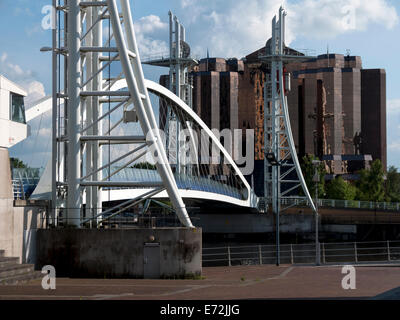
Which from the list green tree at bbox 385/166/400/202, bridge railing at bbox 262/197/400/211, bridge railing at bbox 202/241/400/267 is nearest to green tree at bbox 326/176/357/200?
bridge railing at bbox 262/197/400/211

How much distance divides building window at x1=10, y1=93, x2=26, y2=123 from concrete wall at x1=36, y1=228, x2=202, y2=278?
12.7ft

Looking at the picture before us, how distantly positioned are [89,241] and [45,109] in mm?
10228

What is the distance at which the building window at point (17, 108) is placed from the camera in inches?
854

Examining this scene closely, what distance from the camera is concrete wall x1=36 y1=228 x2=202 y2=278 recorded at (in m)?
21.4

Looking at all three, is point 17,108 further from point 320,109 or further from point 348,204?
point 320,109

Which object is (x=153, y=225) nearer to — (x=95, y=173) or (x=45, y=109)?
(x=95, y=173)

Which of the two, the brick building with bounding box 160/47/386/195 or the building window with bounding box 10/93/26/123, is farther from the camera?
the brick building with bounding box 160/47/386/195

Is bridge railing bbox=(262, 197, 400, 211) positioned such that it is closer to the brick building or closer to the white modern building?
the brick building

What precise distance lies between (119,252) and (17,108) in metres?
5.61

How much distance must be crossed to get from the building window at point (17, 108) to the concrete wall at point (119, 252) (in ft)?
12.7

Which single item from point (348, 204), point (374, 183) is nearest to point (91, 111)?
point (348, 204)

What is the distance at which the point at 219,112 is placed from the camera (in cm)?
12362

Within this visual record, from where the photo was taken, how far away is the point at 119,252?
2141 cm
